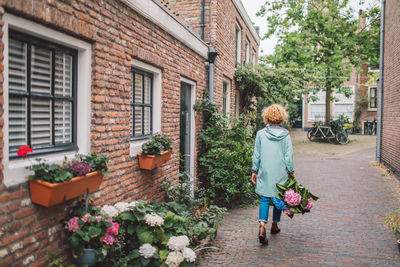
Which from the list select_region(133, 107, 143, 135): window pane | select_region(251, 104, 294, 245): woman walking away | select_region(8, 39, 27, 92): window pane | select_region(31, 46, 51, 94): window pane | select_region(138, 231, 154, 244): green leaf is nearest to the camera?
select_region(8, 39, 27, 92): window pane

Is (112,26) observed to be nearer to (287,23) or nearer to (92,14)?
(92,14)

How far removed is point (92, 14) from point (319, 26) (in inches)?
764

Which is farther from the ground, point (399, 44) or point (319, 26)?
point (319, 26)

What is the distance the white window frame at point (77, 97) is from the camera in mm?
2666

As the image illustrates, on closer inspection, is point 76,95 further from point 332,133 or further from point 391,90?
point 332,133

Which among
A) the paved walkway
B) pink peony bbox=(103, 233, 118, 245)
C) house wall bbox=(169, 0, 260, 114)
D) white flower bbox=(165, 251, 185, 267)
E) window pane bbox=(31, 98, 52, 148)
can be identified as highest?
house wall bbox=(169, 0, 260, 114)

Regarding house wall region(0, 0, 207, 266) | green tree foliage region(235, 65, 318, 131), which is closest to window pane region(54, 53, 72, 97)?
house wall region(0, 0, 207, 266)

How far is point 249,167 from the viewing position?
7312 millimetres

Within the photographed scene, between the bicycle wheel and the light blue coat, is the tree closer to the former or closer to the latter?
the bicycle wheel

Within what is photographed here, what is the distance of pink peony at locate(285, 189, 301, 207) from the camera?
4.68m

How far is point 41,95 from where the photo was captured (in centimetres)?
313

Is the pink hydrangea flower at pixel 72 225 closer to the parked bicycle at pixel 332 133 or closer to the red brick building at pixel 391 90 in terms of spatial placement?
the red brick building at pixel 391 90

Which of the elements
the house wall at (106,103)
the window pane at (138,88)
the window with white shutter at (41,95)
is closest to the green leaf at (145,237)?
the house wall at (106,103)

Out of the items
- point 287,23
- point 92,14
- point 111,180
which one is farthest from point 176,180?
point 287,23
